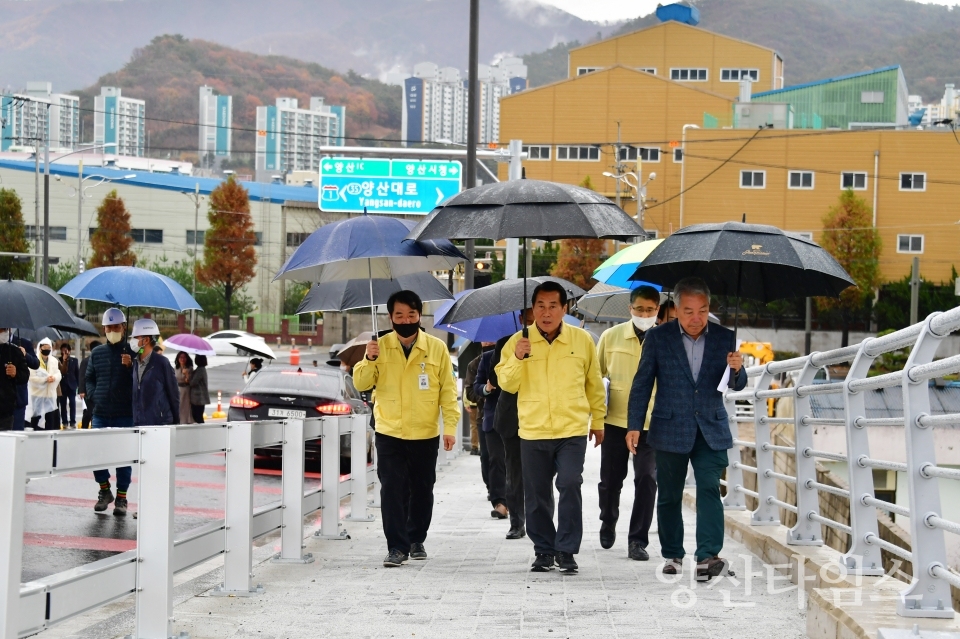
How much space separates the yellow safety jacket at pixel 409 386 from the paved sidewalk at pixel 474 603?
3.24 feet

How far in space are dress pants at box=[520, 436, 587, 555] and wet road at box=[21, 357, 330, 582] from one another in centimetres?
181

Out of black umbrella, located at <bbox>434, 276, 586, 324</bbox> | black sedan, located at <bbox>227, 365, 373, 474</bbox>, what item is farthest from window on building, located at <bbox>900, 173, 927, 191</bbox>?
black umbrella, located at <bbox>434, 276, 586, 324</bbox>

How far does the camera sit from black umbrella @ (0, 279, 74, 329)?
38.1 feet

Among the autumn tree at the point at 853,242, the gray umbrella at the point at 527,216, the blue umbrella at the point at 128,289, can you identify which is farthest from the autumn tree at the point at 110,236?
the gray umbrella at the point at 527,216

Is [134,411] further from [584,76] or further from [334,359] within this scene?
[584,76]

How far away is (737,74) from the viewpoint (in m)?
83.7

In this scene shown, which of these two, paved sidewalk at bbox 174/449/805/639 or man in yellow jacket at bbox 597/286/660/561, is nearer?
paved sidewalk at bbox 174/449/805/639

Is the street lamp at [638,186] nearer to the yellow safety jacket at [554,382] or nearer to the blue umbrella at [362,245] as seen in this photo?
the blue umbrella at [362,245]

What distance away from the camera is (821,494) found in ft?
47.7

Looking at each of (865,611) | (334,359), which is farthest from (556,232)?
(334,359)

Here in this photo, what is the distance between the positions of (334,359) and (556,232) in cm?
2011

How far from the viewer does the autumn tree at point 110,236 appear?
6769 centimetres

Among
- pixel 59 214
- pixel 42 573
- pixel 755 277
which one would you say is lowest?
pixel 42 573

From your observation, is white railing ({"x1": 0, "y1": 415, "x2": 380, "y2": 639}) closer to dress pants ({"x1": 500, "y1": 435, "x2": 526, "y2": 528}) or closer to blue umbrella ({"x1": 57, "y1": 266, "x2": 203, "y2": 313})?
dress pants ({"x1": 500, "y1": 435, "x2": 526, "y2": 528})
